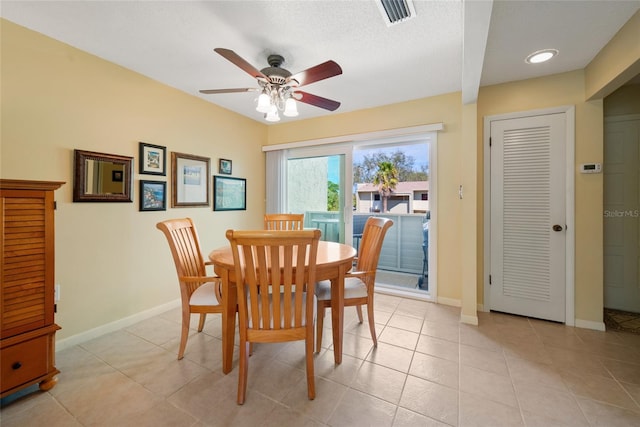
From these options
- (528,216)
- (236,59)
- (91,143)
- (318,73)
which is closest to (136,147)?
(91,143)

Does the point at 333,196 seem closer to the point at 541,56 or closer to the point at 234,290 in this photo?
the point at 234,290

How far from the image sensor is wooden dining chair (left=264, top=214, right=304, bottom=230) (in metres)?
3.04

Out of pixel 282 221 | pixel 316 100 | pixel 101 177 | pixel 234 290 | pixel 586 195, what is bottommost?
pixel 234 290

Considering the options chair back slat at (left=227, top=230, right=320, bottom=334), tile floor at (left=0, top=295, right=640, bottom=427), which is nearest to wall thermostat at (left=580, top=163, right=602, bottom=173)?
tile floor at (left=0, top=295, right=640, bottom=427)

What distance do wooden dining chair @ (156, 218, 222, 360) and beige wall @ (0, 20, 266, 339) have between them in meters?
0.81

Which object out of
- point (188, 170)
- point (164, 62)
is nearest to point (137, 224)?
point (188, 170)

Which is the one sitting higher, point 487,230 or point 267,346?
point 487,230

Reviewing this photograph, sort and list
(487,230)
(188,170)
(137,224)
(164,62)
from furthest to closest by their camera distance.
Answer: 1. (188,170)
2. (487,230)
3. (137,224)
4. (164,62)

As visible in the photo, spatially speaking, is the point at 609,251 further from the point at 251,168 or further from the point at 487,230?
the point at 251,168

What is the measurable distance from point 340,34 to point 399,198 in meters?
2.81

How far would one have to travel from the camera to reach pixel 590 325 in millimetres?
2354

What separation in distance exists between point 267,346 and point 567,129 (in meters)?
3.29

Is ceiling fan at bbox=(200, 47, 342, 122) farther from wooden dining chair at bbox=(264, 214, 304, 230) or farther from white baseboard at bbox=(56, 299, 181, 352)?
white baseboard at bbox=(56, 299, 181, 352)

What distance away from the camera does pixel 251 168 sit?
12.6ft
